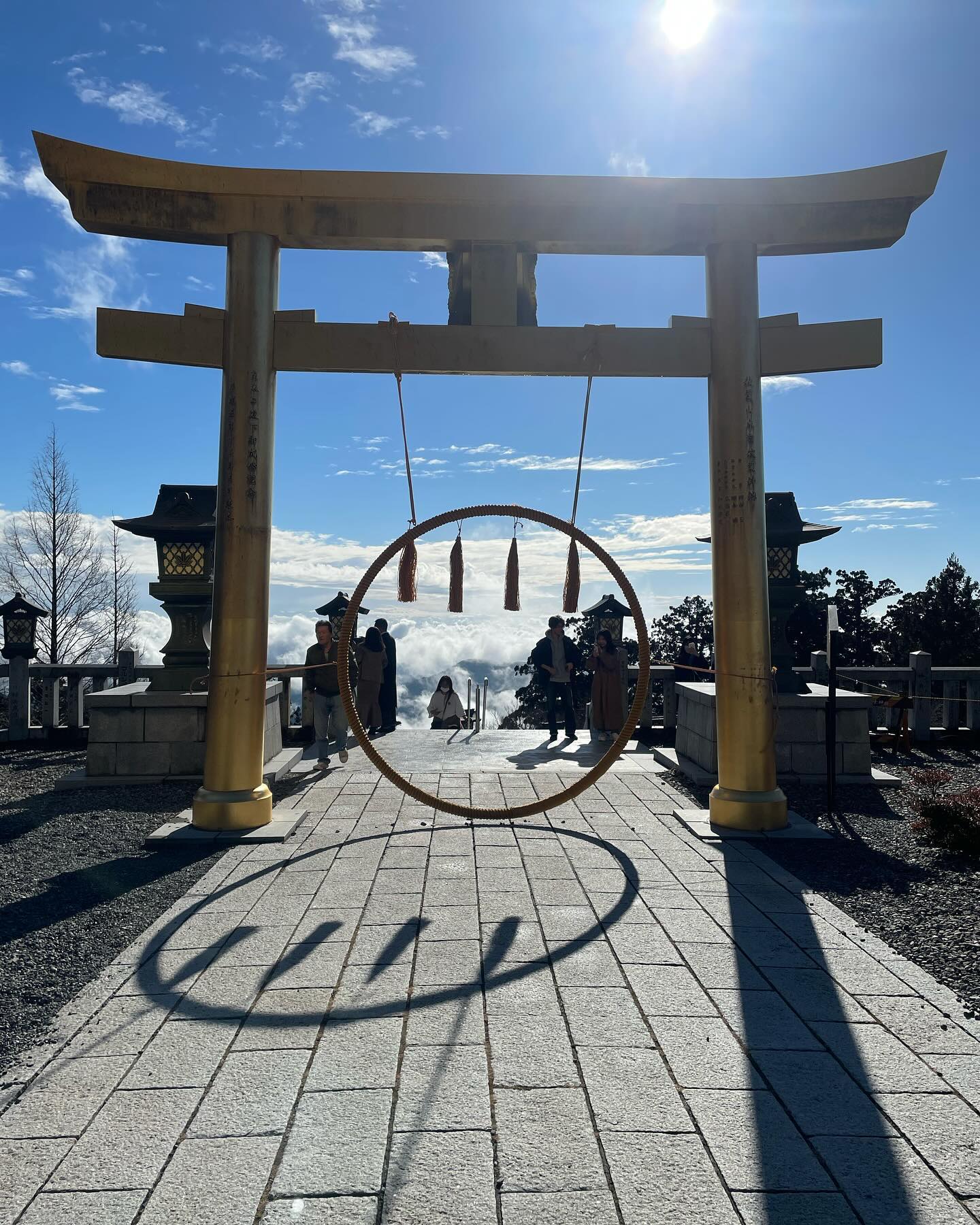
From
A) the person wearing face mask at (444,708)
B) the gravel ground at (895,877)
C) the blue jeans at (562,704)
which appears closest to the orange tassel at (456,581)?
the gravel ground at (895,877)

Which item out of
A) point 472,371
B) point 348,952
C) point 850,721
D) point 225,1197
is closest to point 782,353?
point 472,371

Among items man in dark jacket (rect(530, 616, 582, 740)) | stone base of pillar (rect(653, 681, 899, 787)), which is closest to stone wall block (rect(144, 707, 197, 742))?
man in dark jacket (rect(530, 616, 582, 740))

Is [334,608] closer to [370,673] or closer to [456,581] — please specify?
[370,673]

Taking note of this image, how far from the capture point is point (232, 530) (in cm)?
600

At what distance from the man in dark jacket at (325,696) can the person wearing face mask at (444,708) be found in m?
4.02

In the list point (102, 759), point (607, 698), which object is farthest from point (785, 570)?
point (102, 759)

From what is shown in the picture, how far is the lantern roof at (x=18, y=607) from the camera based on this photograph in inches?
467

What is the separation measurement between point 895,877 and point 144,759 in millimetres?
6656

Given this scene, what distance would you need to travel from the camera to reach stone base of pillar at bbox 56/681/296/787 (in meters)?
8.44

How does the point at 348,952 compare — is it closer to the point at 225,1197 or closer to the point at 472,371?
the point at 225,1197

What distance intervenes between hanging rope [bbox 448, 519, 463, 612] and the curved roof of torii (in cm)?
227

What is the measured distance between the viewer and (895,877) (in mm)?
5219

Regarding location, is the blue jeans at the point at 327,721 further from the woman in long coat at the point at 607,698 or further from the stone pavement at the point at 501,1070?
the stone pavement at the point at 501,1070

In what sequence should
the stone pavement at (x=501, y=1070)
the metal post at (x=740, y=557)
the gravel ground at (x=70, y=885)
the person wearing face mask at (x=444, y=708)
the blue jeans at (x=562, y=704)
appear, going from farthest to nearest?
the person wearing face mask at (x=444, y=708) → the blue jeans at (x=562, y=704) → the metal post at (x=740, y=557) → the gravel ground at (x=70, y=885) → the stone pavement at (x=501, y=1070)
